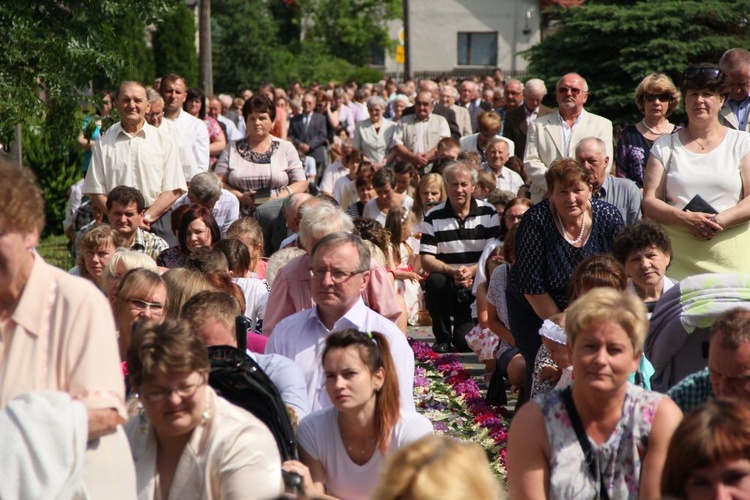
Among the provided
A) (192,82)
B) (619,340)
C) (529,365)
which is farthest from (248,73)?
(619,340)

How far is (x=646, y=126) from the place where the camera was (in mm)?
10062

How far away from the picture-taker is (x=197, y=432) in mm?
4234

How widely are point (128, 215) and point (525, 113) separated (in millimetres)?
6828

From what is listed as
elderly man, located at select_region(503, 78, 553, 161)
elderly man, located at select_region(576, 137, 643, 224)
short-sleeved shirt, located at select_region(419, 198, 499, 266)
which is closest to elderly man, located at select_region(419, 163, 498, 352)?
short-sleeved shirt, located at select_region(419, 198, 499, 266)

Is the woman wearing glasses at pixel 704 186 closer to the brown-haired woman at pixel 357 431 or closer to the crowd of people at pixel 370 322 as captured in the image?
the crowd of people at pixel 370 322

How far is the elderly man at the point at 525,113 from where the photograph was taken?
572 inches

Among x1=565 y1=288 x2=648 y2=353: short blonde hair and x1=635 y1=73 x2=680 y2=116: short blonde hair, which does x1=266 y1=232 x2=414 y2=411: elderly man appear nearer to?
x1=565 y1=288 x2=648 y2=353: short blonde hair

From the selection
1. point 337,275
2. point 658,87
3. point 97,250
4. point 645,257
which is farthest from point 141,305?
point 658,87

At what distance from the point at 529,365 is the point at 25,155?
1342 cm

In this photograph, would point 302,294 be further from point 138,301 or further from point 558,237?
point 558,237

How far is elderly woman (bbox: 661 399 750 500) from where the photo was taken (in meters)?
3.68

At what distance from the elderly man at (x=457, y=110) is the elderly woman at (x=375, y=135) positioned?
1.00 metres

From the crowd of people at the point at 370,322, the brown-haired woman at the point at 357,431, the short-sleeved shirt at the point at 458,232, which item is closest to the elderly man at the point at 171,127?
the crowd of people at the point at 370,322

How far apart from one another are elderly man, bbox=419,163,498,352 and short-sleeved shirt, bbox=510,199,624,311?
163 inches
